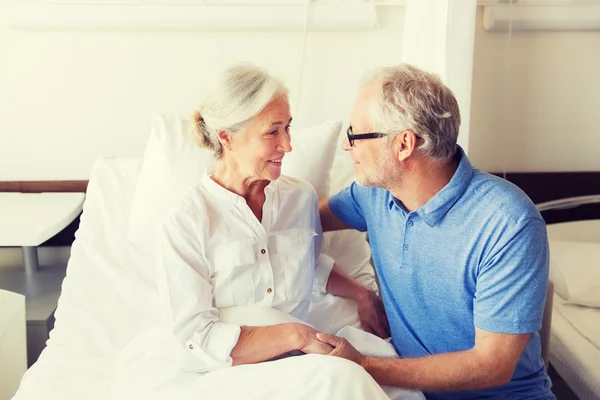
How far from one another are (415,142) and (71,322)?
102cm

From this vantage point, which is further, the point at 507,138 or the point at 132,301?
the point at 507,138

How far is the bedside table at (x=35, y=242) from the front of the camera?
6.20ft

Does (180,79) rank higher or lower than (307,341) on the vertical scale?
higher

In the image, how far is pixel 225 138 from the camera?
1.47m

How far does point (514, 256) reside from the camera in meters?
1.29

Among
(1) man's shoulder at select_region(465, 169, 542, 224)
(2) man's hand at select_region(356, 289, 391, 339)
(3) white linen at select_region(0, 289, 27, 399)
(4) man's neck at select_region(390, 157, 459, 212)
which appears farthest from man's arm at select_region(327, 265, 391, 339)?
(3) white linen at select_region(0, 289, 27, 399)

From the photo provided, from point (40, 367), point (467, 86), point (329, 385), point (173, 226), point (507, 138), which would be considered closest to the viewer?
point (329, 385)

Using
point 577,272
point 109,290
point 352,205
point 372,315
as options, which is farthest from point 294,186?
point 577,272

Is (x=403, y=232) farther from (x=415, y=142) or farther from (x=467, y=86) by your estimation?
(x=467, y=86)

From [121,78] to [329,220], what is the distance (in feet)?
3.12

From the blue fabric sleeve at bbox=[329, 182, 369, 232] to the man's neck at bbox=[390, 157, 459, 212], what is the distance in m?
0.19

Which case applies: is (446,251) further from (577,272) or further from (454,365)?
(577,272)

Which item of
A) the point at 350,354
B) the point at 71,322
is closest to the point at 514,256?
the point at 350,354

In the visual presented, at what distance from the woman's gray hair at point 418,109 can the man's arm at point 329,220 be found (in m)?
0.41
